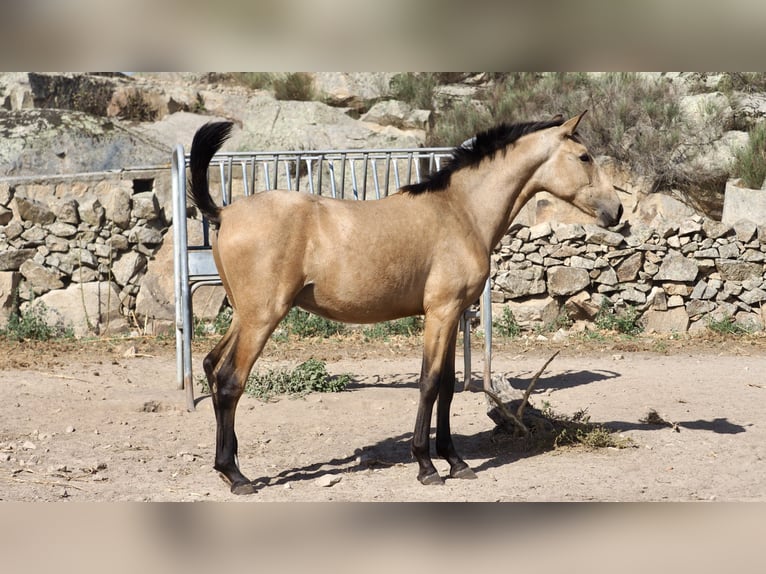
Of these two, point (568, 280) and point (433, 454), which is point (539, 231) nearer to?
point (568, 280)

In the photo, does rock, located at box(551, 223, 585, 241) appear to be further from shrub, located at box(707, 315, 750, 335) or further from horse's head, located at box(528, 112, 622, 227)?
horse's head, located at box(528, 112, 622, 227)

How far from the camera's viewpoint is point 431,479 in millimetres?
5379

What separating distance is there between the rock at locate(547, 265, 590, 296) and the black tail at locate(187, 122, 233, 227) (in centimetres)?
800

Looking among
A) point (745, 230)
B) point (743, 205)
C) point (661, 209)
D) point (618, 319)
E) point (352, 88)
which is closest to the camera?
point (618, 319)

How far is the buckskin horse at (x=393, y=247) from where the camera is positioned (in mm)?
5129

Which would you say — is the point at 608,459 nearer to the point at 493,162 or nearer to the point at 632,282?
the point at 493,162

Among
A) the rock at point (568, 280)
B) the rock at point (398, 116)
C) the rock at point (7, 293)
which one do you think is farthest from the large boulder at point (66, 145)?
the rock at point (568, 280)

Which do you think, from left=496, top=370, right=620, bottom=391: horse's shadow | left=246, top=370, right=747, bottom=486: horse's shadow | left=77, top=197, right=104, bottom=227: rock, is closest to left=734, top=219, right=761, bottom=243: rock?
left=496, top=370, right=620, bottom=391: horse's shadow

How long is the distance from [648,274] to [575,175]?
281 inches

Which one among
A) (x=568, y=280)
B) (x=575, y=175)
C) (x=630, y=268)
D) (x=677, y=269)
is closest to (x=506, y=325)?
(x=568, y=280)

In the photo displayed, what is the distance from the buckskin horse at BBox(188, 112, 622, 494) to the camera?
202 inches

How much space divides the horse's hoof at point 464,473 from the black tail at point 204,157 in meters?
2.46

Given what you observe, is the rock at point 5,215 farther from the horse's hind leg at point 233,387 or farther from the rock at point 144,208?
the horse's hind leg at point 233,387

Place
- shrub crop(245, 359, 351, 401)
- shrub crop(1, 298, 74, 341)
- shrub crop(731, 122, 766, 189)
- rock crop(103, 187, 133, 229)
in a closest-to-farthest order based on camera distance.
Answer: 1. shrub crop(245, 359, 351, 401)
2. shrub crop(1, 298, 74, 341)
3. rock crop(103, 187, 133, 229)
4. shrub crop(731, 122, 766, 189)
